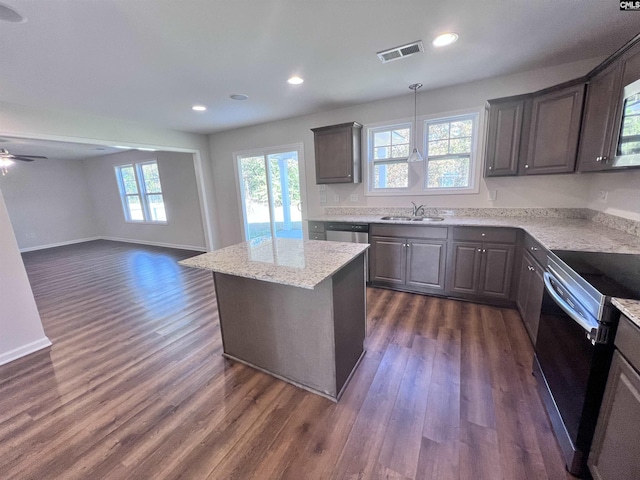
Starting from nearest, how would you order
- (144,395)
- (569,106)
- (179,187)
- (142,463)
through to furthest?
(142,463), (144,395), (569,106), (179,187)

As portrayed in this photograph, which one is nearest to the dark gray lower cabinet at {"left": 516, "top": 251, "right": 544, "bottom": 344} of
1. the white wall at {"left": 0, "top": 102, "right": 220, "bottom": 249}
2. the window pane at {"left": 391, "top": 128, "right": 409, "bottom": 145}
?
the window pane at {"left": 391, "top": 128, "right": 409, "bottom": 145}


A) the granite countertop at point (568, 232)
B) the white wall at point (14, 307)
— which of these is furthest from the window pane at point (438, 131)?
the white wall at point (14, 307)

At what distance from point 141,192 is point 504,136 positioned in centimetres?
758

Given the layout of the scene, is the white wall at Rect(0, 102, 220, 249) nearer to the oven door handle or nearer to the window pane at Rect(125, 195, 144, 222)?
the window pane at Rect(125, 195, 144, 222)

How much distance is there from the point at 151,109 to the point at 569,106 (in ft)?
15.2

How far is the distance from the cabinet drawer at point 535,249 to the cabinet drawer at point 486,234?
0.48 ft

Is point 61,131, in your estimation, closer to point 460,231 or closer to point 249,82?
point 249,82

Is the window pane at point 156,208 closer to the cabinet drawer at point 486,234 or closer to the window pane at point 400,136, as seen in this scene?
the window pane at point 400,136

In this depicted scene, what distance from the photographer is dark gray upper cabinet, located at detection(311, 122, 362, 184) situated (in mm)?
3600

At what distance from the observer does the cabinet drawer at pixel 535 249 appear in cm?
189

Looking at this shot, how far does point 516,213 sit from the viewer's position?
3.06 meters

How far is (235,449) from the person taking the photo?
1.41 metres

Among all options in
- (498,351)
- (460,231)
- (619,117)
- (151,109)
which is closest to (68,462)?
(498,351)

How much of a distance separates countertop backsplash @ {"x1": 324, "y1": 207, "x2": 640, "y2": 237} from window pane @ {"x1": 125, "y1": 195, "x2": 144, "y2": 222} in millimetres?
5553
